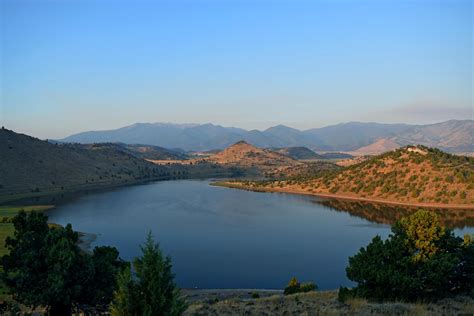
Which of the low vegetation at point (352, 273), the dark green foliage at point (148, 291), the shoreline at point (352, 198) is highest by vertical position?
the dark green foliage at point (148, 291)

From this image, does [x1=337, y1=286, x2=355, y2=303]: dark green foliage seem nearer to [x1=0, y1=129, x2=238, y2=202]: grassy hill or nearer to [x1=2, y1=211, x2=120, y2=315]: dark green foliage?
[x1=2, y1=211, x2=120, y2=315]: dark green foliage

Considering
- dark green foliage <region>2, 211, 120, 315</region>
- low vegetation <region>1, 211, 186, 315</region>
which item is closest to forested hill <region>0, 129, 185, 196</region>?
low vegetation <region>1, 211, 186, 315</region>

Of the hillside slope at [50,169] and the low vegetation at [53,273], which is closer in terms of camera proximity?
the low vegetation at [53,273]

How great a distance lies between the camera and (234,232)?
73.4 m

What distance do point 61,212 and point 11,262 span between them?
77021 millimetres

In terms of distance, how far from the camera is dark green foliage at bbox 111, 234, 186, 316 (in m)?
11.3

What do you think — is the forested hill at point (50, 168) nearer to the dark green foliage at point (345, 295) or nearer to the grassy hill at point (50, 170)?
the grassy hill at point (50, 170)

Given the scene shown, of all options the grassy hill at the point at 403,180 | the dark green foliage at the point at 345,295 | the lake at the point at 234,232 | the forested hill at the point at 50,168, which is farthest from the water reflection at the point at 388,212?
the forested hill at the point at 50,168

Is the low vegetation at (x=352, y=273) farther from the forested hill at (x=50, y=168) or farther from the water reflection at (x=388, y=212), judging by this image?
the forested hill at (x=50, y=168)

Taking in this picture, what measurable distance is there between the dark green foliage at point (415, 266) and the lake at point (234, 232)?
2499cm

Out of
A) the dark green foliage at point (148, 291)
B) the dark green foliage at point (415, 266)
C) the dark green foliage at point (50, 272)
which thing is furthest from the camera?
the dark green foliage at point (415, 266)

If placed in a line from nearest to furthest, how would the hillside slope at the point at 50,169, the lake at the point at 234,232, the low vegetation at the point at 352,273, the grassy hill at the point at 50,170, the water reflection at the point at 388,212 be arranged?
1. the low vegetation at the point at 352,273
2. the lake at the point at 234,232
3. the water reflection at the point at 388,212
4. the grassy hill at the point at 50,170
5. the hillside slope at the point at 50,169

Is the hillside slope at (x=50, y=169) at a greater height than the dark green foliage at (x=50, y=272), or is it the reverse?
the hillside slope at (x=50, y=169)

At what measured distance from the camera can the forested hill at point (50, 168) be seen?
129 m
